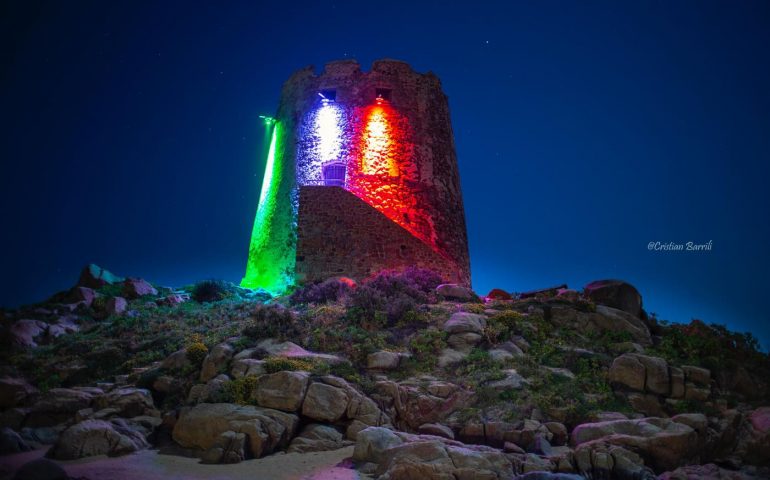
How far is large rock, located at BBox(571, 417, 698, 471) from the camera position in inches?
428

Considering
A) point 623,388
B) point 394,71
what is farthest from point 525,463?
point 394,71

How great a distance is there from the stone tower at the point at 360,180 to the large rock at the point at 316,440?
12013 millimetres

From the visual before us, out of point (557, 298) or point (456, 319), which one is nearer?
point (456, 319)

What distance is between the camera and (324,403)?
1262cm

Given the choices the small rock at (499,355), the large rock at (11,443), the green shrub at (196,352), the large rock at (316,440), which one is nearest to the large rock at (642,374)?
the small rock at (499,355)

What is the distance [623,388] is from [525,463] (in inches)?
224

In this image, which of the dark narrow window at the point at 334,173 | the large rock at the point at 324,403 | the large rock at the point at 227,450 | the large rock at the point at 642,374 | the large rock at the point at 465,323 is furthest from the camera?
the dark narrow window at the point at 334,173

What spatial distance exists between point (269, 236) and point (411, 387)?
17446 millimetres

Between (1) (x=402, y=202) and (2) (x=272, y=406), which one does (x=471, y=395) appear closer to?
(2) (x=272, y=406)

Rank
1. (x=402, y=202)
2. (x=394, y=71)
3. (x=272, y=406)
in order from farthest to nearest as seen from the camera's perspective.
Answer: (x=394, y=71) < (x=402, y=202) < (x=272, y=406)

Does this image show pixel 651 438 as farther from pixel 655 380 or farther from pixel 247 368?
pixel 247 368

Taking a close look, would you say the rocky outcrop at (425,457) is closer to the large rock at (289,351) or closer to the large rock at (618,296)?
the large rock at (289,351)

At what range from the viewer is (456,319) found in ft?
56.4

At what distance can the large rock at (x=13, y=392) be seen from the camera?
14.4 meters
